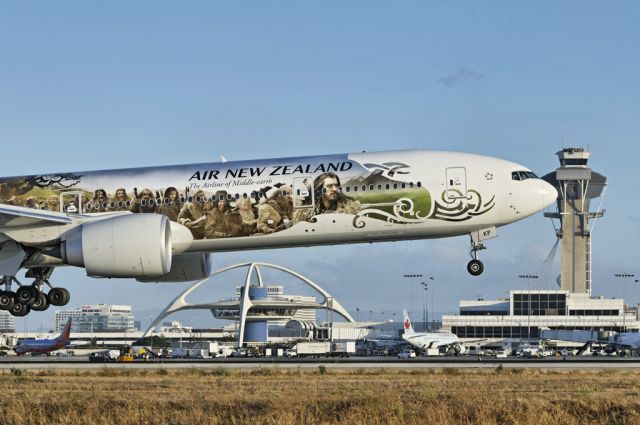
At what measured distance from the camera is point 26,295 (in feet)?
153

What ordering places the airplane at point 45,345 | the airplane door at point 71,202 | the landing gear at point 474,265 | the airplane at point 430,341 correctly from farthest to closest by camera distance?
the airplane at point 430,341 < the airplane at point 45,345 < the airplane door at point 71,202 < the landing gear at point 474,265

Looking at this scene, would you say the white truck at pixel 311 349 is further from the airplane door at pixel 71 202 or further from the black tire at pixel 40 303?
the airplane door at pixel 71 202

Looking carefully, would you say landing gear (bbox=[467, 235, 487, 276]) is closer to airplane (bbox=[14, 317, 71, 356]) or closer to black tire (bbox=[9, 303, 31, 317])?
black tire (bbox=[9, 303, 31, 317])

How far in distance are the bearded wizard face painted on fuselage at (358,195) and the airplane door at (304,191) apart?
0.04 m

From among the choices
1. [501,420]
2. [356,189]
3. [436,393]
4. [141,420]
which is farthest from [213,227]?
[501,420]

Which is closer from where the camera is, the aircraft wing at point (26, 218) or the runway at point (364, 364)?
the aircraft wing at point (26, 218)

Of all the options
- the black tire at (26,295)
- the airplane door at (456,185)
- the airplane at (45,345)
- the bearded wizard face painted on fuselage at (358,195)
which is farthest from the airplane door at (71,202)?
the airplane at (45,345)

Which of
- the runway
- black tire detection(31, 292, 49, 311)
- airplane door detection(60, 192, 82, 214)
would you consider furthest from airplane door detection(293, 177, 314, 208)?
black tire detection(31, 292, 49, 311)

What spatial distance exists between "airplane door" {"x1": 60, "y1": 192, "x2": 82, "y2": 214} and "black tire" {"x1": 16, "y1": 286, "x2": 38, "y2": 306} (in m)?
4.12

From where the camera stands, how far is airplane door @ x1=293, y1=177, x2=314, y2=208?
43000 mm

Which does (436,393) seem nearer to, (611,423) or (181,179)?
(611,423)

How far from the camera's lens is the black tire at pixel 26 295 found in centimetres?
4644

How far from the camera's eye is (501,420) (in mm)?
27688

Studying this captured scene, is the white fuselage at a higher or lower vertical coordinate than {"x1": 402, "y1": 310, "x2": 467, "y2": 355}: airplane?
higher
